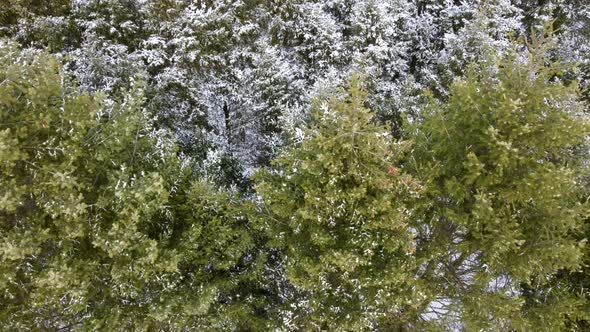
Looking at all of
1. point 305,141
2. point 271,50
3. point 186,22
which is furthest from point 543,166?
point 186,22

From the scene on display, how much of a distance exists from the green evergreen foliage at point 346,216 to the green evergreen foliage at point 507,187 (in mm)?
1148

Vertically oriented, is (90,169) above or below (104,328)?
above

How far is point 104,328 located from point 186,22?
34.3ft

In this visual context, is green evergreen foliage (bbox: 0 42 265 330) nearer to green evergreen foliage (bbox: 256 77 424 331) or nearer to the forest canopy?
the forest canopy

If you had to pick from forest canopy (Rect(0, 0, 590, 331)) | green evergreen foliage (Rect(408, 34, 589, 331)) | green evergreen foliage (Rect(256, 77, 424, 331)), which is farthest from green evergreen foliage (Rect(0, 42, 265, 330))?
green evergreen foliage (Rect(408, 34, 589, 331))

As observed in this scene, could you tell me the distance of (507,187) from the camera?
751 cm

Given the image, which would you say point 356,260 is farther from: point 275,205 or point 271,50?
point 271,50

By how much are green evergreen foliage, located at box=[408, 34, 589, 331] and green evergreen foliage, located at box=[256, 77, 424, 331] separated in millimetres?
1148

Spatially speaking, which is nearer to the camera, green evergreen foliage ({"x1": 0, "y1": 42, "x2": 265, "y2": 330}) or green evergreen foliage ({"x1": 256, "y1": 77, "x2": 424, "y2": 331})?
green evergreen foliage ({"x1": 0, "y1": 42, "x2": 265, "y2": 330})

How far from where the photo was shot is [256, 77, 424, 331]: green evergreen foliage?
711cm

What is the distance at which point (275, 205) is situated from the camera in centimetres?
822

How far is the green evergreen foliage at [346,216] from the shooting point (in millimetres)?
7107

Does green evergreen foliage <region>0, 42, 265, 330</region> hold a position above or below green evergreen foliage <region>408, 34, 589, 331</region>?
below

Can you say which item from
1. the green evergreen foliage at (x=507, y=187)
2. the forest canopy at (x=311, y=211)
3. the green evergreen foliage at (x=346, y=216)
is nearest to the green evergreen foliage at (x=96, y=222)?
the forest canopy at (x=311, y=211)
